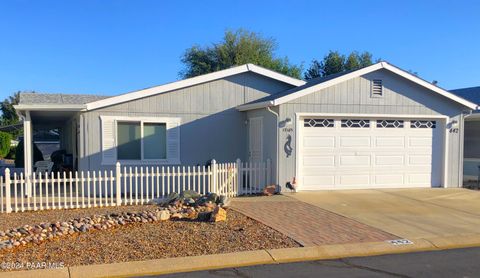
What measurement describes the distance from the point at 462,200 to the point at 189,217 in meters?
7.57

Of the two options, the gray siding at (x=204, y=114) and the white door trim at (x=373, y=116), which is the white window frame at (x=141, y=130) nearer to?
the gray siding at (x=204, y=114)

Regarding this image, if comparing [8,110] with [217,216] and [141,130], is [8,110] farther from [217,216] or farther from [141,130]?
[217,216]

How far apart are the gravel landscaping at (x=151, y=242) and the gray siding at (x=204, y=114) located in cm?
464

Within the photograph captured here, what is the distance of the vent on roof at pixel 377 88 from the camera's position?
1380cm

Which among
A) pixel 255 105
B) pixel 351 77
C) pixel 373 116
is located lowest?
pixel 373 116

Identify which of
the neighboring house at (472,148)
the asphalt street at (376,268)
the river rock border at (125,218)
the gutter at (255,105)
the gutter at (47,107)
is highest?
the gutter at (255,105)

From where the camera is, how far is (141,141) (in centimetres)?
1377

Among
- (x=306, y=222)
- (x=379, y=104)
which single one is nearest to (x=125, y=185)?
(x=306, y=222)

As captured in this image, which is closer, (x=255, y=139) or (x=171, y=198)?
(x=171, y=198)

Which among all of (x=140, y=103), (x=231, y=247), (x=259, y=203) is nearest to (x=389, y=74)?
(x=259, y=203)

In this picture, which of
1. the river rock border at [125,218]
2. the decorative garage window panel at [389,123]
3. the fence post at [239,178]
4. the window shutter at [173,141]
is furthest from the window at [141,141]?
the decorative garage window panel at [389,123]

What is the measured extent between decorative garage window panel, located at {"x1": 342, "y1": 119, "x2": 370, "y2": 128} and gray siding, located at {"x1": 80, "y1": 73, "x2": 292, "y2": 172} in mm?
2934

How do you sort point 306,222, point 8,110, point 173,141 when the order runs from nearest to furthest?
point 306,222
point 173,141
point 8,110

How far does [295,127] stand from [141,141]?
4761 mm
